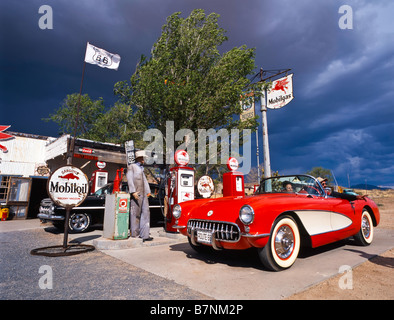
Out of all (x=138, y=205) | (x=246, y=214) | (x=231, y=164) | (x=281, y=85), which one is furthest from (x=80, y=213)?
(x=281, y=85)

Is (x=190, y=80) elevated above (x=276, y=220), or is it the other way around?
(x=190, y=80)

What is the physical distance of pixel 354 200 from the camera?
4969 millimetres

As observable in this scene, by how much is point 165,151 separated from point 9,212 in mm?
8147

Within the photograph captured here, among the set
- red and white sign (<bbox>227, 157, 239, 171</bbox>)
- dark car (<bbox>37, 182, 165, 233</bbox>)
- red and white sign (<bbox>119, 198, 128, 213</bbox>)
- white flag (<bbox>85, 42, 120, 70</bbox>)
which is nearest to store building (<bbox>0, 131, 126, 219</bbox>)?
dark car (<bbox>37, 182, 165, 233</bbox>)

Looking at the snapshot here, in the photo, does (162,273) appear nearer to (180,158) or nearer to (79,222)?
(180,158)

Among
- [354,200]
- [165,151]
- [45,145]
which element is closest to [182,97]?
[165,151]

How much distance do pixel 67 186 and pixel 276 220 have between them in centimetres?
389

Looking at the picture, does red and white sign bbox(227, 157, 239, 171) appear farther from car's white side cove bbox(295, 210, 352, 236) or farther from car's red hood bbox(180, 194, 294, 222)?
car's red hood bbox(180, 194, 294, 222)

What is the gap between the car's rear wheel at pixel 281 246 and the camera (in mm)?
3268

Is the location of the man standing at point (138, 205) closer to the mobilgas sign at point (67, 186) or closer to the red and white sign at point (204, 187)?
the mobilgas sign at point (67, 186)

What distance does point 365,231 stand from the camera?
17.5 feet

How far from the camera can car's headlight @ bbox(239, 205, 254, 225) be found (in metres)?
3.10

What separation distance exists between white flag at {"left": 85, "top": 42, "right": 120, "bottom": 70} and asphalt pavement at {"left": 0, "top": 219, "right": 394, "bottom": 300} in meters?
A: 5.18
